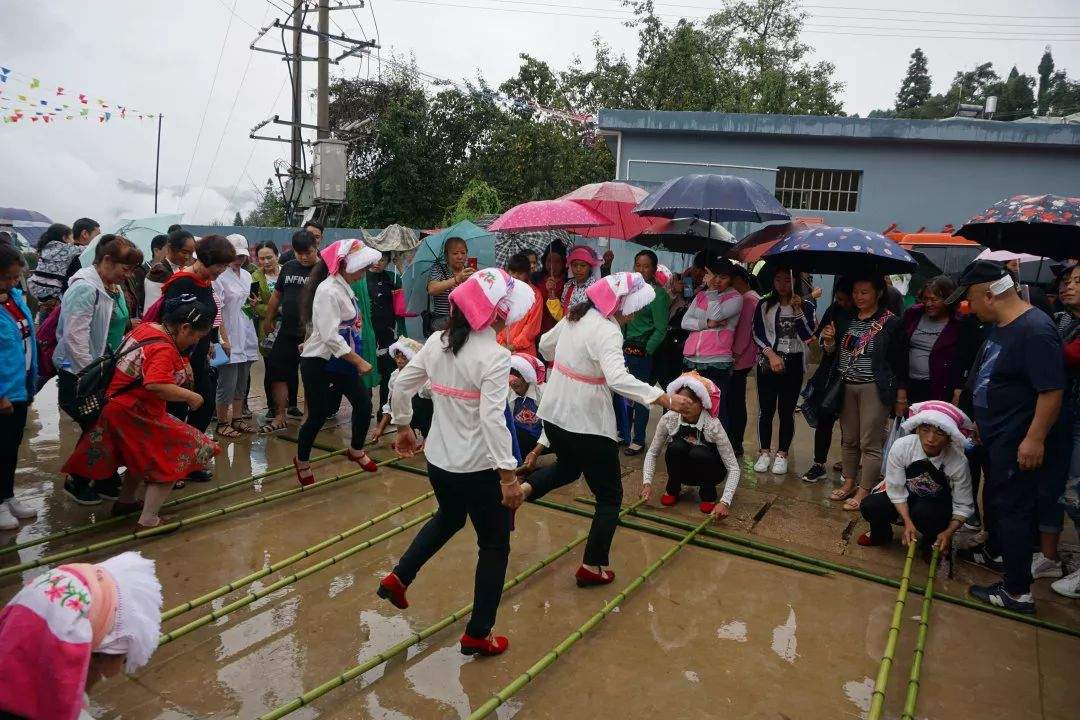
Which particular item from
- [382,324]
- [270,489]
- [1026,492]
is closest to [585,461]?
[1026,492]

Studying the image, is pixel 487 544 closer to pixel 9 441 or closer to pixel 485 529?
pixel 485 529

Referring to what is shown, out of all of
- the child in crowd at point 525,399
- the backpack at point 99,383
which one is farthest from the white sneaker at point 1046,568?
the backpack at point 99,383

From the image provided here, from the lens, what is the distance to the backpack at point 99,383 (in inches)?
165

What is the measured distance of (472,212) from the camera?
1520cm

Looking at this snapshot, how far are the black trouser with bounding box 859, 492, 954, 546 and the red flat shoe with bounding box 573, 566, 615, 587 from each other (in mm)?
1802

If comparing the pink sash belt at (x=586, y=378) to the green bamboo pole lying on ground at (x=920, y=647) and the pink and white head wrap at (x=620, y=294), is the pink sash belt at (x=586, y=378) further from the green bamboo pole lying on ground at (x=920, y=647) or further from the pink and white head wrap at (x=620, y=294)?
the green bamboo pole lying on ground at (x=920, y=647)

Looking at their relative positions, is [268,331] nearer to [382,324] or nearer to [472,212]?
[382,324]

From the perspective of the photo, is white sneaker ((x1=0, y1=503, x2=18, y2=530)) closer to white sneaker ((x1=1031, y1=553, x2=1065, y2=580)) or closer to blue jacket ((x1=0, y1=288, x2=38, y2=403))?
blue jacket ((x1=0, y1=288, x2=38, y2=403))

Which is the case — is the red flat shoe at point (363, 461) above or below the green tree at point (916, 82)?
below

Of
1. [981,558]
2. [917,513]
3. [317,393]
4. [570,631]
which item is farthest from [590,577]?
[981,558]

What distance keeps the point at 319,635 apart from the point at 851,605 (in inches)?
107

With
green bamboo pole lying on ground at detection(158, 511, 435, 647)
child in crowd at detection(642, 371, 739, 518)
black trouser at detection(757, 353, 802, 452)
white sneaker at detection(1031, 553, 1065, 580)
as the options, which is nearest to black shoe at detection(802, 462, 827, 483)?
black trouser at detection(757, 353, 802, 452)

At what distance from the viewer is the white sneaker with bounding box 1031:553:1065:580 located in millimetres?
4277

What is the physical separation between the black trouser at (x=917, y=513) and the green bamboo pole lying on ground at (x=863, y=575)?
0.42 metres
